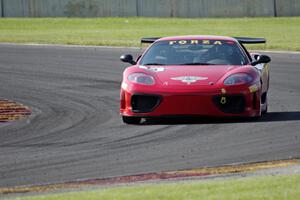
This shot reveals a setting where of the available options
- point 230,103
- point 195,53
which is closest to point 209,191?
point 230,103

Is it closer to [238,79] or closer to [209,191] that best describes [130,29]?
[238,79]

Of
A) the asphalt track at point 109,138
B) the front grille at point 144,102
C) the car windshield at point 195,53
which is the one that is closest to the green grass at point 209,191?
the asphalt track at point 109,138

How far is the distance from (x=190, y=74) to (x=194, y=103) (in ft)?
1.90

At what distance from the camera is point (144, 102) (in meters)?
13.5

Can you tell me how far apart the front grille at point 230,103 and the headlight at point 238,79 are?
0.65 feet

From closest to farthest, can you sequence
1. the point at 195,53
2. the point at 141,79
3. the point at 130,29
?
1. the point at 141,79
2. the point at 195,53
3. the point at 130,29

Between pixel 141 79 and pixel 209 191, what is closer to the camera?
pixel 209 191

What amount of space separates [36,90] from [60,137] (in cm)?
627

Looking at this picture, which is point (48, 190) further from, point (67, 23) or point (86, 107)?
point (67, 23)

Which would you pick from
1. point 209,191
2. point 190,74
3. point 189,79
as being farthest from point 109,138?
point 209,191

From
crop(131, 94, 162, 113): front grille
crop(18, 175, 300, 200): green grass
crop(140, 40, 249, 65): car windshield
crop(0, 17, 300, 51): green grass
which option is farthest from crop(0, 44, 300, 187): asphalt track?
crop(0, 17, 300, 51): green grass

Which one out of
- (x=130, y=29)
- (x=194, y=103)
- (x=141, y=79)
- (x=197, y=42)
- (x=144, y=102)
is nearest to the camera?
(x=194, y=103)

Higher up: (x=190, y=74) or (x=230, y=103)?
(x=190, y=74)

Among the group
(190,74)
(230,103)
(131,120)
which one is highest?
(190,74)
